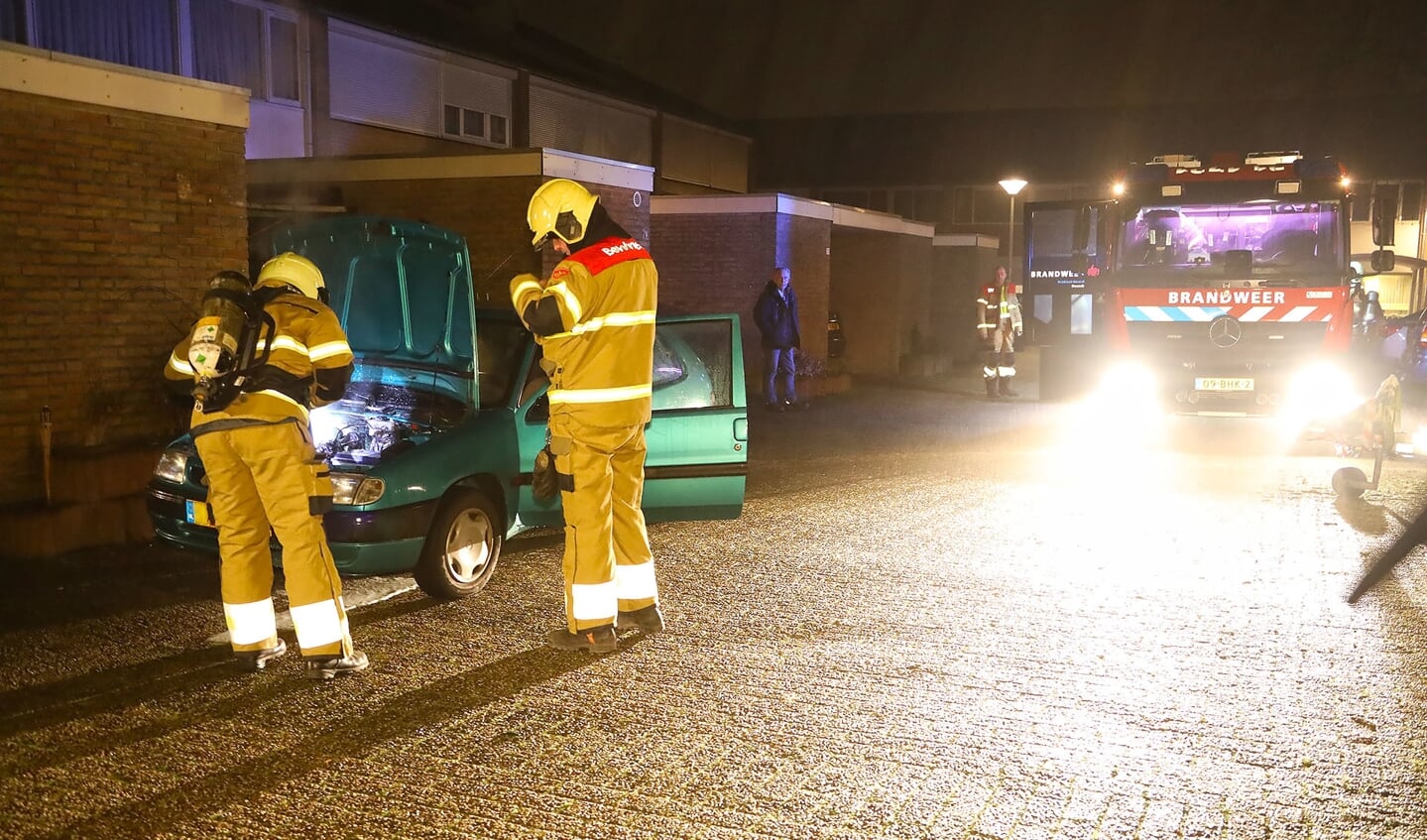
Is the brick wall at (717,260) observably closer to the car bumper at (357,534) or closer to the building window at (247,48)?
the building window at (247,48)

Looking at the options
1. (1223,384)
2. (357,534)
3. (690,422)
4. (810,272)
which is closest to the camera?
(357,534)

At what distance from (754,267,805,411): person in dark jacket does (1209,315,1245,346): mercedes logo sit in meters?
5.28

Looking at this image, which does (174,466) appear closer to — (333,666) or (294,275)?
(294,275)

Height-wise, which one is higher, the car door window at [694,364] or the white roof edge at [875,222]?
the white roof edge at [875,222]

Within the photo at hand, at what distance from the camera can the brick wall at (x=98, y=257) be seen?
7.74 metres

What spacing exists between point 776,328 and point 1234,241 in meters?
5.67

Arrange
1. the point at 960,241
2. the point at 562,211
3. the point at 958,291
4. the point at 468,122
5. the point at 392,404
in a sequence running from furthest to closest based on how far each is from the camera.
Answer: the point at 958,291
the point at 960,241
the point at 468,122
the point at 392,404
the point at 562,211

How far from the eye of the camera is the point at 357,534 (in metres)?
5.79

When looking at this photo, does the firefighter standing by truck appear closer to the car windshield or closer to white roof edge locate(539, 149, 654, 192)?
white roof edge locate(539, 149, 654, 192)

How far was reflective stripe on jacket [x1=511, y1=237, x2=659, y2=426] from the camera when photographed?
5219mm

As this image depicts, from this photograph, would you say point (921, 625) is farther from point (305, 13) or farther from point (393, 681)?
point (305, 13)

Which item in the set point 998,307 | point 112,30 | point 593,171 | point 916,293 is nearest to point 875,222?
point 916,293

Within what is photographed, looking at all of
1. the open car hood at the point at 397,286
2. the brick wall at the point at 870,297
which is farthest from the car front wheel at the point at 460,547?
the brick wall at the point at 870,297

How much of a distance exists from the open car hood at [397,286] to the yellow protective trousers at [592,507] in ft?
5.38
